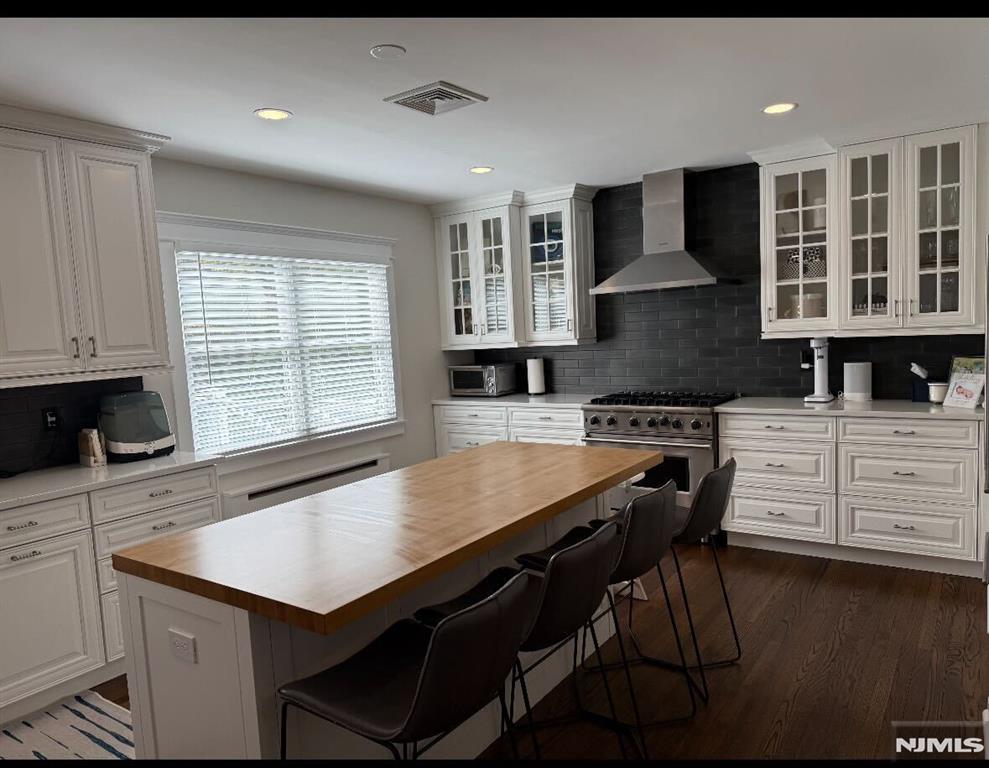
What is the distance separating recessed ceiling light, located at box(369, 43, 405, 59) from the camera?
243cm

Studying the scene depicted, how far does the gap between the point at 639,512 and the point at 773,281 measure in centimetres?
271

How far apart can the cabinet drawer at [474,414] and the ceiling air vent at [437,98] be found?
274cm

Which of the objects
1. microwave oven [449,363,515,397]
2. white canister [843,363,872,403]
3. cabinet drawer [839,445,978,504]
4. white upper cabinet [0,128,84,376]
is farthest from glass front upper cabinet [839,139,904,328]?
white upper cabinet [0,128,84,376]

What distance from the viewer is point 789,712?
8.60ft

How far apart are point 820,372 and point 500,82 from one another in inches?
112

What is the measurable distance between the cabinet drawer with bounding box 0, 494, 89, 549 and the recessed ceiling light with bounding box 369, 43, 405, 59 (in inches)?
88.5

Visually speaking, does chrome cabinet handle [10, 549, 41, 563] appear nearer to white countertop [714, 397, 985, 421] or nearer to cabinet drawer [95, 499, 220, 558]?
cabinet drawer [95, 499, 220, 558]

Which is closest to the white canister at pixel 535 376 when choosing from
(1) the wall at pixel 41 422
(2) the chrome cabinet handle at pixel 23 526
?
(1) the wall at pixel 41 422

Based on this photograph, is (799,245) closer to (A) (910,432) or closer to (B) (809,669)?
(A) (910,432)

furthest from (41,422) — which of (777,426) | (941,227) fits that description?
(941,227)

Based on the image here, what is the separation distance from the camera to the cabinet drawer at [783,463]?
411cm

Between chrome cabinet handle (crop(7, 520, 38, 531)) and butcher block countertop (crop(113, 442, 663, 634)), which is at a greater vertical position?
butcher block countertop (crop(113, 442, 663, 634))

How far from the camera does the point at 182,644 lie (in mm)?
1935
